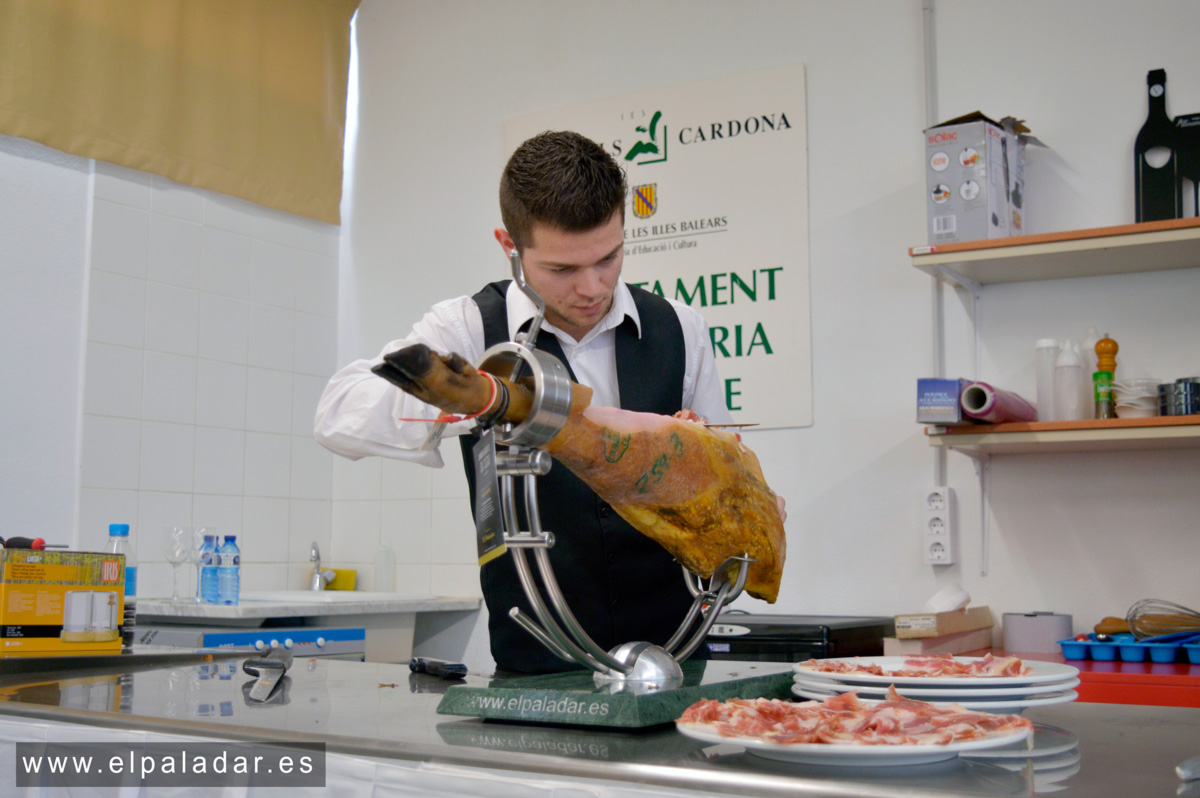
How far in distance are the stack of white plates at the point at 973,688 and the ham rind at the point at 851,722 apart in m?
0.07

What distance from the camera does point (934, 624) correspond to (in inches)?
97.3

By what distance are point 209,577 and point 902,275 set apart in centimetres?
231

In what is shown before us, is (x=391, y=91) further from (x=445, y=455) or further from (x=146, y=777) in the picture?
(x=146, y=777)

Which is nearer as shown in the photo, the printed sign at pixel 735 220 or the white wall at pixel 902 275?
the white wall at pixel 902 275

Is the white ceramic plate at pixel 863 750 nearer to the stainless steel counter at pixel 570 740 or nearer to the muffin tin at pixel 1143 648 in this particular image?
the stainless steel counter at pixel 570 740

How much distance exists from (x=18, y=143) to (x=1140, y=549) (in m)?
3.47

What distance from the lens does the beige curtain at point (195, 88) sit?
3.34 meters

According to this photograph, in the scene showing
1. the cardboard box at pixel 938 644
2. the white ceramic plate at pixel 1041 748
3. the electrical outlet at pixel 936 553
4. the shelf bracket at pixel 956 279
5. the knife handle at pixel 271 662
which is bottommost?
the cardboard box at pixel 938 644

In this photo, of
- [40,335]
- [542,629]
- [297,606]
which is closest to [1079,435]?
[542,629]

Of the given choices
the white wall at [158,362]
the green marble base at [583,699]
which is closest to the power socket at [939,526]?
the green marble base at [583,699]

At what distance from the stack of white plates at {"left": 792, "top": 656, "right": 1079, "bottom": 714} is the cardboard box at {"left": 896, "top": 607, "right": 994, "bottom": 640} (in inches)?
56.5

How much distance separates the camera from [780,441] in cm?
337

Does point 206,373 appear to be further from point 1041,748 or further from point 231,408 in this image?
point 1041,748

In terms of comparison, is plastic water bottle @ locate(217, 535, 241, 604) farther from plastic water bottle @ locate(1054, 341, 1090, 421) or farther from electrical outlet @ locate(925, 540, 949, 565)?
plastic water bottle @ locate(1054, 341, 1090, 421)
